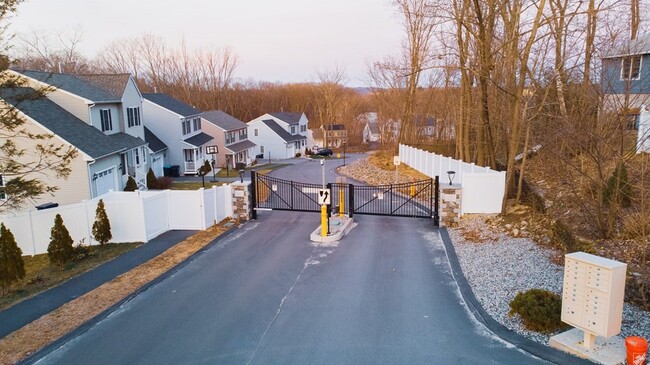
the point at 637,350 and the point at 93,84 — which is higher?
the point at 93,84

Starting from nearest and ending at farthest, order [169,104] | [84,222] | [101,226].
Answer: [101,226], [84,222], [169,104]

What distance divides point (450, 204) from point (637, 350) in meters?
9.96

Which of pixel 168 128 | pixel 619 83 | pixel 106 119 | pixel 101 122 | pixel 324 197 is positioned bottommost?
pixel 324 197

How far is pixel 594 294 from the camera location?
6.84 metres

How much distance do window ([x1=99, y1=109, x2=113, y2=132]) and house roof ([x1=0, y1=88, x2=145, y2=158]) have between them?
2.90 feet

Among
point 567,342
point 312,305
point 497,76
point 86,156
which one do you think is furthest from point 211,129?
point 567,342

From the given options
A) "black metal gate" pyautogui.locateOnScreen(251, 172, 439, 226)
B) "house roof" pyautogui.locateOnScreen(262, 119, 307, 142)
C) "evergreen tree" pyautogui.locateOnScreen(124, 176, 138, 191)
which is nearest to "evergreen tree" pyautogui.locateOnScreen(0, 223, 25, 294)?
"black metal gate" pyautogui.locateOnScreen(251, 172, 439, 226)

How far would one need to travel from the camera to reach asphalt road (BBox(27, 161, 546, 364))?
776 centimetres

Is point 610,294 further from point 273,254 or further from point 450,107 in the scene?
point 450,107

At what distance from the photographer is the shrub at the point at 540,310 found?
7984 mm

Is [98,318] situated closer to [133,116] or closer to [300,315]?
[300,315]

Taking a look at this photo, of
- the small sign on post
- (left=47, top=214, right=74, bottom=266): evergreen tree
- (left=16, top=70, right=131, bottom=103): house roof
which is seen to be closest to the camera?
(left=47, top=214, right=74, bottom=266): evergreen tree

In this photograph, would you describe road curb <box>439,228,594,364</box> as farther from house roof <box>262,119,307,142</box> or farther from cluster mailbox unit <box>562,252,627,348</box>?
house roof <box>262,119,307,142</box>

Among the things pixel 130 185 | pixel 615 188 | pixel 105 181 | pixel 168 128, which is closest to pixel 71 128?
pixel 105 181
